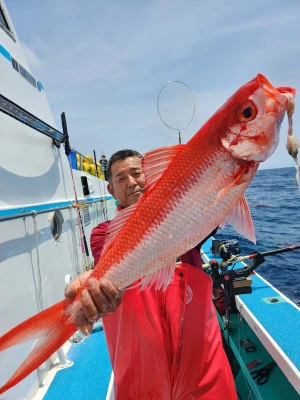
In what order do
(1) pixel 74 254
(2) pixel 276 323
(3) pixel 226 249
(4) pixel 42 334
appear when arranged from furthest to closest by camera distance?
1. (3) pixel 226 249
2. (1) pixel 74 254
3. (2) pixel 276 323
4. (4) pixel 42 334

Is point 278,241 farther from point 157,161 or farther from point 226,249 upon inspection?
point 157,161

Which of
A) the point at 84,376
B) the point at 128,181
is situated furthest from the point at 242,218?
the point at 84,376

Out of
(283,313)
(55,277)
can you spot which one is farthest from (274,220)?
(55,277)

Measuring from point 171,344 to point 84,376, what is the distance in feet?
6.24

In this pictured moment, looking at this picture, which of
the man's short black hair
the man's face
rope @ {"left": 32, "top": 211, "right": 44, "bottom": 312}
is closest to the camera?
the man's face

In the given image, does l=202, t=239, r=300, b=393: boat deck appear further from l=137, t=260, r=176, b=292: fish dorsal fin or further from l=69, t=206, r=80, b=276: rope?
l=69, t=206, r=80, b=276: rope

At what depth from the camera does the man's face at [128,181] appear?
244cm

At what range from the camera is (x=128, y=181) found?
246 centimetres

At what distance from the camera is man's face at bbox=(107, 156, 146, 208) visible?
244 centimetres

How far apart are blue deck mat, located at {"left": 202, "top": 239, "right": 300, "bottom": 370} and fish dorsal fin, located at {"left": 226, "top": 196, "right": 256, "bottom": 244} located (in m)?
2.39

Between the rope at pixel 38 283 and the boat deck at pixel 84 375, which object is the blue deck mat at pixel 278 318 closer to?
the boat deck at pixel 84 375

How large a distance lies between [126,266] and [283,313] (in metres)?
3.69

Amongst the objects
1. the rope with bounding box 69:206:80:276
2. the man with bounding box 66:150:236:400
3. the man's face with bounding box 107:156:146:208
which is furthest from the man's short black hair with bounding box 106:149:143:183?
the rope with bounding box 69:206:80:276

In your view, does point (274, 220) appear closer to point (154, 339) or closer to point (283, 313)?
point (283, 313)
